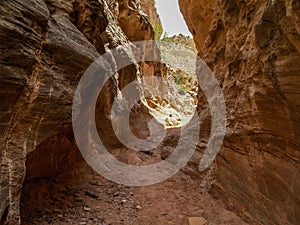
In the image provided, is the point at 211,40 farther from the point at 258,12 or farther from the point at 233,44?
the point at 258,12

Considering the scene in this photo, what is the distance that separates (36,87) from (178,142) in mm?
5760

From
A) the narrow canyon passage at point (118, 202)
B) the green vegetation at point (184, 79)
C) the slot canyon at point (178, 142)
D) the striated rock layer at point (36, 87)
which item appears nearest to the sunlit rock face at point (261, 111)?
the slot canyon at point (178, 142)

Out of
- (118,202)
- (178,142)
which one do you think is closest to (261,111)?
(118,202)

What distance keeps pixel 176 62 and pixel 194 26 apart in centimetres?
1738

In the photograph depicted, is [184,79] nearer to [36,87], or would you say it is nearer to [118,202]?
[118,202]

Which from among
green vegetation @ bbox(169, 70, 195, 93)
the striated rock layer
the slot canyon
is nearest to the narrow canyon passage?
the slot canyon

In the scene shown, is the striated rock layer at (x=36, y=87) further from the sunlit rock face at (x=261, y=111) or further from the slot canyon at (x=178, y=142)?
the sunlit rock face at (x=261, y=111)

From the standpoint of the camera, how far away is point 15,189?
3654mm

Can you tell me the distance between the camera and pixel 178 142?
8617 millimetres

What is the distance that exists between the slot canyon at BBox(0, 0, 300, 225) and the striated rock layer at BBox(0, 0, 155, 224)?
0.02 metres

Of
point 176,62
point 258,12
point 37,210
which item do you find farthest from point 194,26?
point 176,62

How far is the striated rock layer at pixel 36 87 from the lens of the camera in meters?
3.59

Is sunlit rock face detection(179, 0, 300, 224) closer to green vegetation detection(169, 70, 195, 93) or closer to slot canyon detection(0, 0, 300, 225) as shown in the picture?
slot canyon detection(0, 0, 300, 225)

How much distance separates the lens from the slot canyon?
11.9ft
